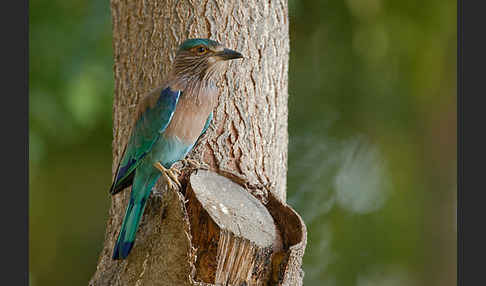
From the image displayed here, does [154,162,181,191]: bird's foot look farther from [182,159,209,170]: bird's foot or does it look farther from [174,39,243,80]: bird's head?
[174,39,243,80]: bird's head

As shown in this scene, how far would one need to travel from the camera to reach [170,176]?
3689 millimetres

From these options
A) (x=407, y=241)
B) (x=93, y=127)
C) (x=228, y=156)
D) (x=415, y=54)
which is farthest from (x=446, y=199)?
(x=228, y=156)

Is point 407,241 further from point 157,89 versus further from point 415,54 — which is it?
point 157,89

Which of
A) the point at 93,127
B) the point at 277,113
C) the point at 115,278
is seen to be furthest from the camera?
the point at 93,127

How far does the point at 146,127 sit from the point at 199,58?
0.50m

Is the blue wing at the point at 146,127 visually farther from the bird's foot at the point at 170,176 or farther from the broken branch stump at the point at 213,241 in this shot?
the broken branch stump at the point at 213,241

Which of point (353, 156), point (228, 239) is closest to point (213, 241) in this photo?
point (228, 239)

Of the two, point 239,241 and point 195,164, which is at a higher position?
point 195,164

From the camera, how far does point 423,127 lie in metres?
8.30

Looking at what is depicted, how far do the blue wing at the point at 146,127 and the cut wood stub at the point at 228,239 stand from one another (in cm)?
48

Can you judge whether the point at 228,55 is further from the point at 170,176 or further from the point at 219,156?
the point at 170,176

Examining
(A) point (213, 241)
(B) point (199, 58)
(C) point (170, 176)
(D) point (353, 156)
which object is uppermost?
(B) point (199, 58)

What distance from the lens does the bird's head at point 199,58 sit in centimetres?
388

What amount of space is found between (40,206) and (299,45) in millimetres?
3835
